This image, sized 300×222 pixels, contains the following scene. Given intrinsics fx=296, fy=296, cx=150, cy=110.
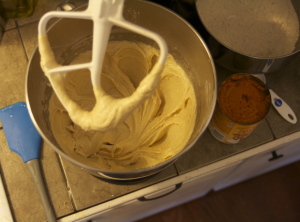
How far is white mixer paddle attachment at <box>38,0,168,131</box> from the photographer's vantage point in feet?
1.33

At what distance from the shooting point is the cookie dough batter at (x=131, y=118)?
0.62 meters

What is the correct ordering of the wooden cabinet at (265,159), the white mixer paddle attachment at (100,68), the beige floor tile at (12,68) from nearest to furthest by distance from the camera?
1. the white mixer paddle attachment at (100,68)
2. the beige floor tile at (12,68)
3. the wooden cabinet at (265,159)

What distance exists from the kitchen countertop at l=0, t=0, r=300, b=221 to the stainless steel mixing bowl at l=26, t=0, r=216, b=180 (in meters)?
0.10

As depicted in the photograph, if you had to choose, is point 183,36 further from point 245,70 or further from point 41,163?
point 41,163

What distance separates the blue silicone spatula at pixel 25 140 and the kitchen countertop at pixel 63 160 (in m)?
0.02

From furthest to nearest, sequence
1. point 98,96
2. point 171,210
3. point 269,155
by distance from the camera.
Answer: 1. point 171,210
2. point 269,155
3. point 98,96

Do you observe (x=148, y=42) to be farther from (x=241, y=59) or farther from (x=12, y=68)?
(x=12, y=68)

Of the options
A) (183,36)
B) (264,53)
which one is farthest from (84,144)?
(264,53)

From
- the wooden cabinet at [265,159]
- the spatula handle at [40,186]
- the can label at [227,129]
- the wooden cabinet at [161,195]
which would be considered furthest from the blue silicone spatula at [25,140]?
the wooden cabinet at [265,159]

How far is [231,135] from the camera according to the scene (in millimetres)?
626

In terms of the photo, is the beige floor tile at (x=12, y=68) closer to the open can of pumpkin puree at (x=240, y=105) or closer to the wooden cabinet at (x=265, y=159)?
the open can of pumpkin puree at (x=240, y=105)

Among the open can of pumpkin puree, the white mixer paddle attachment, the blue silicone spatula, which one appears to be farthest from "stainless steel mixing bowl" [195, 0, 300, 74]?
the blue silicone spatula

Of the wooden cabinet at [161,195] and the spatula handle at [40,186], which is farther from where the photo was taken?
the wooden cabinet at [161,195]

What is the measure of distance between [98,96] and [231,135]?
1.04 feet
